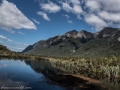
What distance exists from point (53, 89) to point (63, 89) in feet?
11.2

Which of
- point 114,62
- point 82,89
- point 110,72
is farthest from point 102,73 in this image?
point 82,89

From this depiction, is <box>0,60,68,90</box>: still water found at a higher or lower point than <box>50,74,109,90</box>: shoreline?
higher

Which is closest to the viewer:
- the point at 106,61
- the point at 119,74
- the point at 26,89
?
the point at 26,89

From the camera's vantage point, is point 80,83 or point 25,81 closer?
point 25,81

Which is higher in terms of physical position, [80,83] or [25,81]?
[25,81]

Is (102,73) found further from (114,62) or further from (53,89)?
(53,89)

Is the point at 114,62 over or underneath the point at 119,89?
over

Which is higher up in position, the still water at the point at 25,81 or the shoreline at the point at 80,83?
the still water at the point at 25,81

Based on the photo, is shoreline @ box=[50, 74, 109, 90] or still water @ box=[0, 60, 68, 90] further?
shoreline @ box=[50, 74, 109, 90]

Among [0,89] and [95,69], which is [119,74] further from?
[0,89]

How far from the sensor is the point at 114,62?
100 m

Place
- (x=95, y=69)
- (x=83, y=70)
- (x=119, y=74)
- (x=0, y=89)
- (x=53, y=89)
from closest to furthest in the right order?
(x=0, y=89) < (x=53, y=89) < (x=119, y=74) < (x=95, y=69) < (x=83, y=70)

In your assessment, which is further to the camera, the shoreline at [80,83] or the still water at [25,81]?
the shoreline at [80,83]

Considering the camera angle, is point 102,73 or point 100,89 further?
point 102,73
